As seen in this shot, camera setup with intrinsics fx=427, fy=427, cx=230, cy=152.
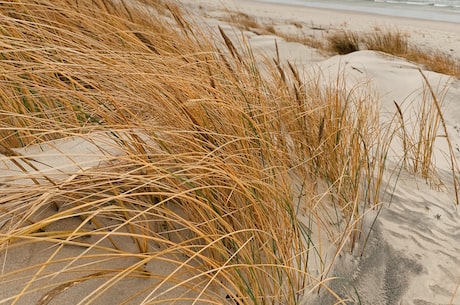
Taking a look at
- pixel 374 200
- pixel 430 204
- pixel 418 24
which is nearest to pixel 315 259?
pixel 374 200

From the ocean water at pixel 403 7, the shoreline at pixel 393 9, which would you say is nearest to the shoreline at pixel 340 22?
the shoreline at pixel 393 9

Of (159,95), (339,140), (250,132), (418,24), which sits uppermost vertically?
(159,95)

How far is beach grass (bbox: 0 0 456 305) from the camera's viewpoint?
86 cm

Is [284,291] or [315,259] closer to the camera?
[284,291]

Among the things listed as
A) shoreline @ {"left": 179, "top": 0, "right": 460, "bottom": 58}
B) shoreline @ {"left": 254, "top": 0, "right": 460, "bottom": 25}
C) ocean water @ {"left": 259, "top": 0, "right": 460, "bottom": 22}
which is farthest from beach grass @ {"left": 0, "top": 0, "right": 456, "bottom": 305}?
ocean water @ {"left": 259, "top": 0, "right": 460, "bottom": 22}

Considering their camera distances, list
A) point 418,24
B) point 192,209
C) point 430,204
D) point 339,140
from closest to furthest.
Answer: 1. point 192,209
2. point 339,140
3. point 430,204
4. point 418,24

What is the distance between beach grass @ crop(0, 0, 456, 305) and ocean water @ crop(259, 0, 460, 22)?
33.6 feet

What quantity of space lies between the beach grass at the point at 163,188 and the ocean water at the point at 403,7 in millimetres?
10252

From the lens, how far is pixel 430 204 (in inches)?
65.9

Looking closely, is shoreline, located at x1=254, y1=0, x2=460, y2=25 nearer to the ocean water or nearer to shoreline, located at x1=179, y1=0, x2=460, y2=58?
the ocean water

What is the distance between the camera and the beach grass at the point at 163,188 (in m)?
0.86

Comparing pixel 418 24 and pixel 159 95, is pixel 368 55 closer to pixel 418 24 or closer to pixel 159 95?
pixel 159 95

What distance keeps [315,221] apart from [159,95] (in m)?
0.61

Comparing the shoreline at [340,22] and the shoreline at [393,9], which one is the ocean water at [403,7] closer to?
the shoreline at [393,9]
